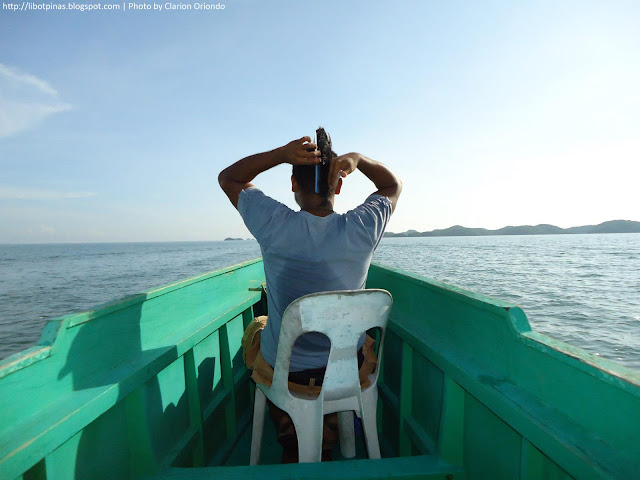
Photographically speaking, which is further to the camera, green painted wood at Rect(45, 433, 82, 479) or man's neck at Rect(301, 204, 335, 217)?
man's neck at Rect(301, 204, 335, 217)

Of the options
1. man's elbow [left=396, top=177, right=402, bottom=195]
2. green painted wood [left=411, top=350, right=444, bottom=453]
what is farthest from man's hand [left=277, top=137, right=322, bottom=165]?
green painted wood [left=411, top=350, right=444, bottom=453]

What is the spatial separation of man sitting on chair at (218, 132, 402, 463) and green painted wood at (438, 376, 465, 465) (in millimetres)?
519

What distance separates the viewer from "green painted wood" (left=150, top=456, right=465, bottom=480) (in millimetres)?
1596

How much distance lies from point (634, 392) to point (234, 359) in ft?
9.25

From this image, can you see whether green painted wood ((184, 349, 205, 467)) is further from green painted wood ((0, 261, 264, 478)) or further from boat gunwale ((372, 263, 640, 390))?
boat gunwale ((372, 263, 640, 390))

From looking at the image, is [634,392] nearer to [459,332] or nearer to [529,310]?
[459,332]

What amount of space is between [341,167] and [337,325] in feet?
2.82

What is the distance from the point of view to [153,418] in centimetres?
186

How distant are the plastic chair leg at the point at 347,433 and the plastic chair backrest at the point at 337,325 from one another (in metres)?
0.49

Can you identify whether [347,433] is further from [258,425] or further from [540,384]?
[540,384]

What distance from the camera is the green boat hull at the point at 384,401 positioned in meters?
1.10

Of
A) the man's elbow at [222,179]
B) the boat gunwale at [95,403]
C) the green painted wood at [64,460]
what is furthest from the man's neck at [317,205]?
the green painted wood at [64,460]

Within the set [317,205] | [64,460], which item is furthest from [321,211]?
[64,460]

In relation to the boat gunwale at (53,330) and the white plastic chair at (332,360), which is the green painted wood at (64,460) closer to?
the boat gunwale at (53,330)
